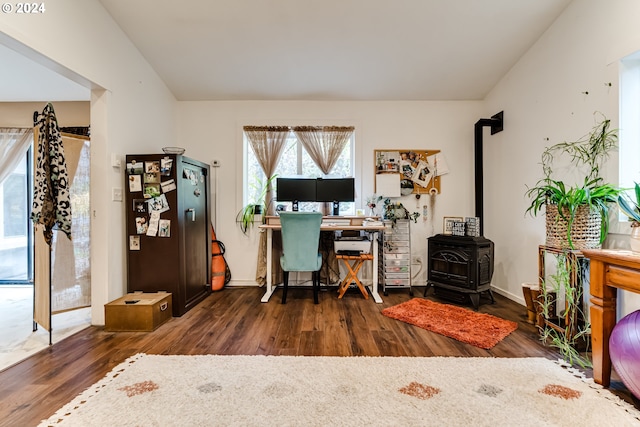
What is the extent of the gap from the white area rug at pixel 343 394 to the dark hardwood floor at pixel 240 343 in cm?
13

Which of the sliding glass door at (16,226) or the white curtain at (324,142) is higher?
the white curtain at (324,142)

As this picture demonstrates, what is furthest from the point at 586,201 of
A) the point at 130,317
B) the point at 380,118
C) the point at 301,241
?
the point at 130,317

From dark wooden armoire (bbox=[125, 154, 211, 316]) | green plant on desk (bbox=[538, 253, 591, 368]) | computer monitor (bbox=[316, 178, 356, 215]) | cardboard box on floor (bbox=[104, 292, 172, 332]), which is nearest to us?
green plant on desk (bbox=[538, 253, 591, 368])

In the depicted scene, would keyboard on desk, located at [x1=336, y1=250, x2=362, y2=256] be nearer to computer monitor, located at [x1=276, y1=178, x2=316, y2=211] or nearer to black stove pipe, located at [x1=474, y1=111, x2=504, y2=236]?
computer monitor, located at [x1=276, y1=178, x2=316, y2=211]

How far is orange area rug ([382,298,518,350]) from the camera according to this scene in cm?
224

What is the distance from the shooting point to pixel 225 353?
2021mm

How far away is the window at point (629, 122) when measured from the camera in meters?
2.01

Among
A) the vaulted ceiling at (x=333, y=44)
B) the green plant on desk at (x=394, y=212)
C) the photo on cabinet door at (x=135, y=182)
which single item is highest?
the vaulted ceiling at (x=333, y=44)

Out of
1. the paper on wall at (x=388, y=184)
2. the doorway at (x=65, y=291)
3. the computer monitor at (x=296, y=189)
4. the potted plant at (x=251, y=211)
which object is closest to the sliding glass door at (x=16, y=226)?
the doorway at (x=65, y=291)

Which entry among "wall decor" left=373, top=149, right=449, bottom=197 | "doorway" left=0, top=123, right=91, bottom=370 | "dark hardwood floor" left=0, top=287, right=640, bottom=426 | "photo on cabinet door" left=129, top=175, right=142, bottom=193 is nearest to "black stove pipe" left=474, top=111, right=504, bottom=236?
"wall decor" left=373, top=149, right=449, bottom=197

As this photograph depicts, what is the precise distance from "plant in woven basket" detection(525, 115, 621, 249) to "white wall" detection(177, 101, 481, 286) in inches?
59.5

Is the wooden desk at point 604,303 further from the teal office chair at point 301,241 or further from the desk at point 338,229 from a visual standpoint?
the teal office chair at point 301,241

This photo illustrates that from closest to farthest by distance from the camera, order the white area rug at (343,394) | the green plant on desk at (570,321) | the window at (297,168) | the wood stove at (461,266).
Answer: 1. the white area rug at (343,394)
2. the green plant on desk at (570,321)
3. the wood stove at (461,266)
4. the window at (297,168)

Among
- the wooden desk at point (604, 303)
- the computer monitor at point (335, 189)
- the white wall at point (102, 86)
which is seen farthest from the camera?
the computer monitor at point (335, 189)
